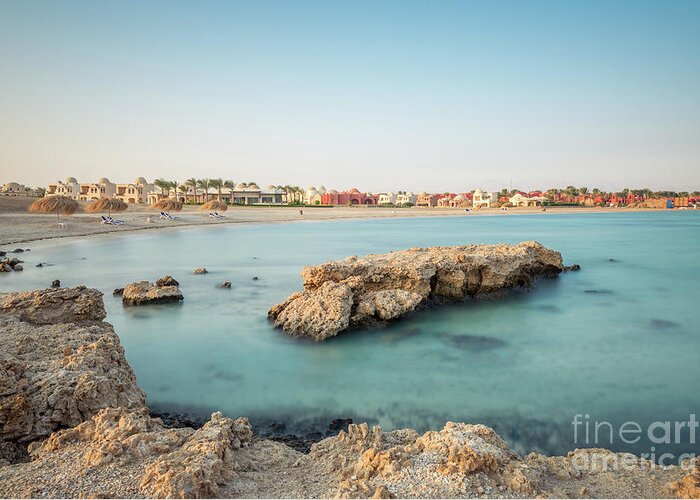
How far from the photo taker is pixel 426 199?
12712 centimetres

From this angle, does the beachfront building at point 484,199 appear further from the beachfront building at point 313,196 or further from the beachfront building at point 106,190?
the beachfront building at point 106,190

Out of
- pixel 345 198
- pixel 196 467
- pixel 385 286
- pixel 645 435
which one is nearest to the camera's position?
pixel 196 467

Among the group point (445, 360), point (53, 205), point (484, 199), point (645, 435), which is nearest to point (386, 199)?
point (484, 199)

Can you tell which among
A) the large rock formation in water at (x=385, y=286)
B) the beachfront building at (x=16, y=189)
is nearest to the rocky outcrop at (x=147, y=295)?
the large rock formation in water at (x=385, y=286)

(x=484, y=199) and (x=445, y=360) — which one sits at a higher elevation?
(x=484, y=199)

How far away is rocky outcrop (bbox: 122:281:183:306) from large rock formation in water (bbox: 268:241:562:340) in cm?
331

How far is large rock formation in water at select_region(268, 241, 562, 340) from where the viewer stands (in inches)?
371

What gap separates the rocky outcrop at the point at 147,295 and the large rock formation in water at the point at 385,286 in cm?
331

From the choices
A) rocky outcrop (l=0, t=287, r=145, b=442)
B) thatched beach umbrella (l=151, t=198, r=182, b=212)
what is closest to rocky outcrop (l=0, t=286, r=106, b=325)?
rocky outcrop (l=0, t=287, r=145, b=442)

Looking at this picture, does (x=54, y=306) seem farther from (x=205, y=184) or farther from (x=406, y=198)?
(x=406, y=198)

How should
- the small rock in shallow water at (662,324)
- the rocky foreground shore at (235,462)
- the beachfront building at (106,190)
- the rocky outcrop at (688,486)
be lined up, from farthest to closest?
the beachfront building at (106,190)
the small rock in shallow water at (662,324)
the rocky outcrop at (688,486)
the rocky foreground shore at (235,462)

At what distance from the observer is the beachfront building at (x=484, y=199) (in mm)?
122375

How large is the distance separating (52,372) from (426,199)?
12573cm

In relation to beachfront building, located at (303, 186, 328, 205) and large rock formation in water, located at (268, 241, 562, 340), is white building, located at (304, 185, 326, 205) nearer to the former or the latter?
beachfront building, located at (303, 186, 328, 205)
